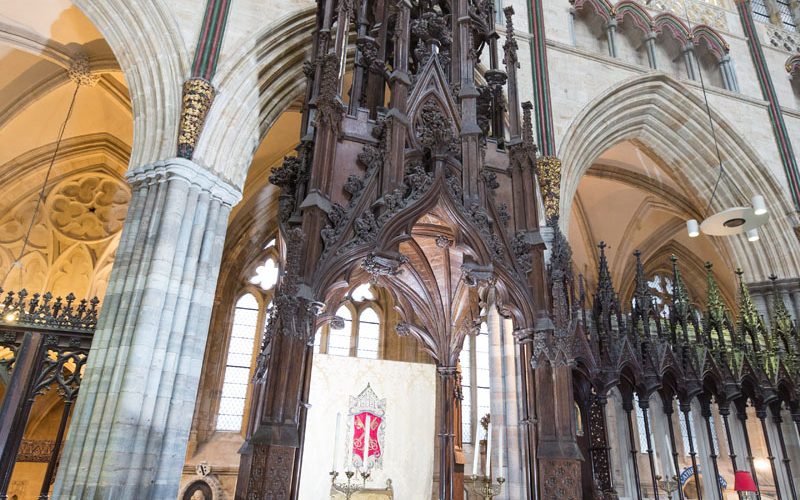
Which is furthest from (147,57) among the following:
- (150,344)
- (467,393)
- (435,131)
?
(467,393)

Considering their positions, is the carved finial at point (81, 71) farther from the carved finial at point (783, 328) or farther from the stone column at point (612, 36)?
the carved finial at point (783, 328)

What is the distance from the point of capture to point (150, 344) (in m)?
5.88

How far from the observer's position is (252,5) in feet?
26.6

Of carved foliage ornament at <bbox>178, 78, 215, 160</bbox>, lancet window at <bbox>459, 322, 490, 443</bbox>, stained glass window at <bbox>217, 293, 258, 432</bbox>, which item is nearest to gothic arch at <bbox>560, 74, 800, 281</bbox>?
lancet window at <bbox>459, 322, 490, 443</bbox>

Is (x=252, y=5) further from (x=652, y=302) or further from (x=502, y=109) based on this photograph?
(x=652, y=302)

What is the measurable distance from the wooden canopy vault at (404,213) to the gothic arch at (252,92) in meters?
2.45

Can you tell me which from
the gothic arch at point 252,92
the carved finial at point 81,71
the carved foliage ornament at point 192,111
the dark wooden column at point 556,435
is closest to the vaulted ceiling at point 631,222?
the gothic arch at point 252,92

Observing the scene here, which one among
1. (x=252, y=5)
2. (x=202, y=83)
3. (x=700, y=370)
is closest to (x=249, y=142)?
(x=202, y=83)

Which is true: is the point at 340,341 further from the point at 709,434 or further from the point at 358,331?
the point at 709,434

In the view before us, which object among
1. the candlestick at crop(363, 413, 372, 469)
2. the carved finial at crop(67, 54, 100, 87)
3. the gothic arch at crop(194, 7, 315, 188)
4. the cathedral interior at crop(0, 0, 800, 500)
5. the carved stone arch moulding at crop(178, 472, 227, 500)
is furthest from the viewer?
the carved stone arch moulding at crop(178, 472, 227, 500)

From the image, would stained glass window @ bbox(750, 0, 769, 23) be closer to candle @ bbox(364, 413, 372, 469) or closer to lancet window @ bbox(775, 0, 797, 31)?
lancet window @ bbox(775, 0, 797, 31)

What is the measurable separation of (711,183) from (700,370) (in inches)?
219

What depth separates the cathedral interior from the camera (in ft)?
13.3

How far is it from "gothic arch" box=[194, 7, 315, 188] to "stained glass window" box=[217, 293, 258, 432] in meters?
5.40
